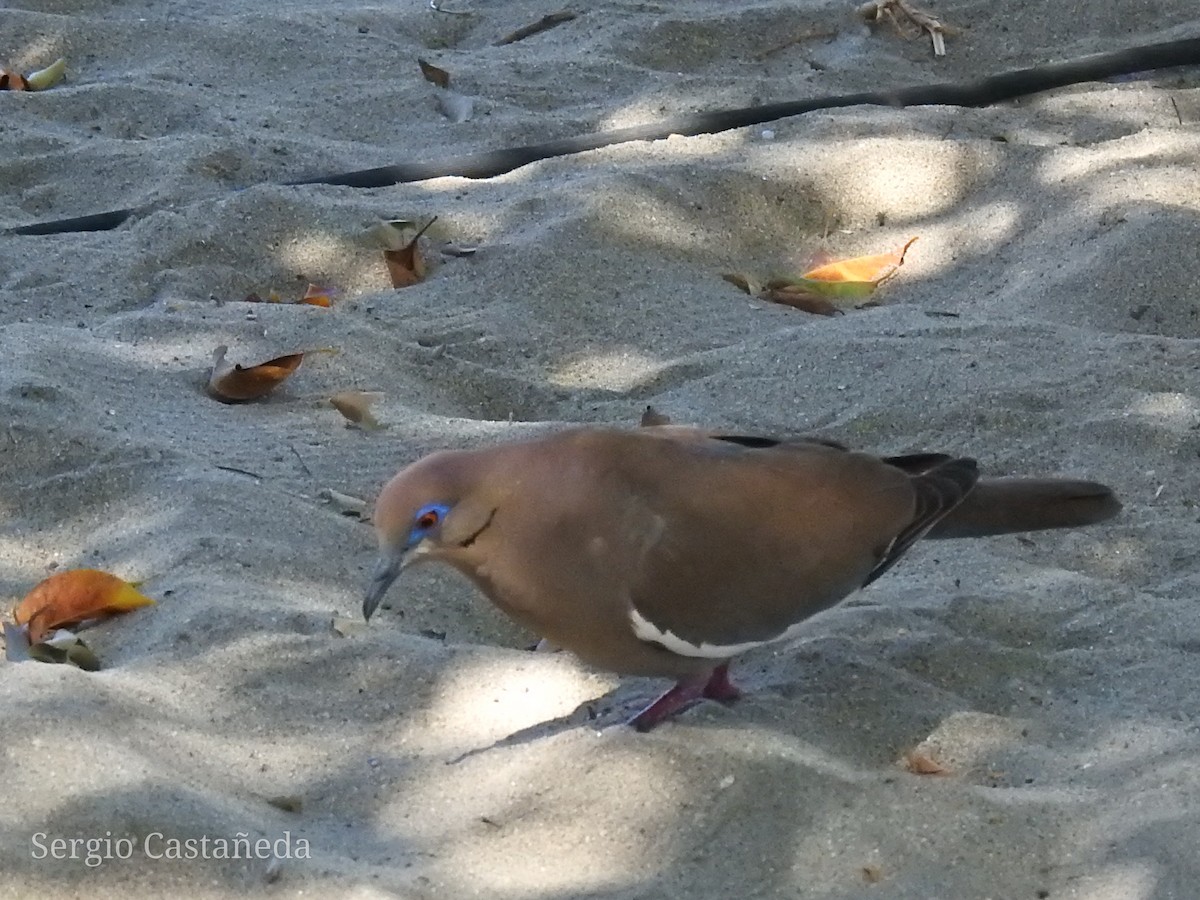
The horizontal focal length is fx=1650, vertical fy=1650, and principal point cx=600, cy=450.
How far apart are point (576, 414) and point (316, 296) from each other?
94cm

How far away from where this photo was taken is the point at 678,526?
281 cm

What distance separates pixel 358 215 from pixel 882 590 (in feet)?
6.97

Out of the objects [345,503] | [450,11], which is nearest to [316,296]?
[345,503]

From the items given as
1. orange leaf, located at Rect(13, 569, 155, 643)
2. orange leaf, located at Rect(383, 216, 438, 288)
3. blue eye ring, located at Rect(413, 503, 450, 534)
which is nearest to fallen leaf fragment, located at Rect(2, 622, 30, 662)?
orange leaf, located at Rect(13, 569, 155, 643)

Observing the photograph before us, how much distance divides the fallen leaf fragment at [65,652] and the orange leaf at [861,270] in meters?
2.39

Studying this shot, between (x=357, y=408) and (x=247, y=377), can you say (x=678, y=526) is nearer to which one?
(x=357, y=408)

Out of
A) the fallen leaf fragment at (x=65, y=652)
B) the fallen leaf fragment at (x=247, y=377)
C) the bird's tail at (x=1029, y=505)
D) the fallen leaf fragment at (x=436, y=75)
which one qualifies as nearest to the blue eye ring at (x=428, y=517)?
the fallen leaf fragment at (x=65, y=652)

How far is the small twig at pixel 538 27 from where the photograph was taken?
20.8 feet

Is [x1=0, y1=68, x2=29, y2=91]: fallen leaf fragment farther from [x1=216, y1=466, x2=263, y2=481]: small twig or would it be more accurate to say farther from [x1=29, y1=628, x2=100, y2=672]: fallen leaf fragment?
[x1=29, y1=628, x2=100, y2=672]: fallen leaf fragment

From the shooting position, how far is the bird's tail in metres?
3.10

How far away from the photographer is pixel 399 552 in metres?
2.63

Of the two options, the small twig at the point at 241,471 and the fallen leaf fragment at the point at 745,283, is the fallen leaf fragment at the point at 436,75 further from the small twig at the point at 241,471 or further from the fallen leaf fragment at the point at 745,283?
the small twig at the point at 241,471

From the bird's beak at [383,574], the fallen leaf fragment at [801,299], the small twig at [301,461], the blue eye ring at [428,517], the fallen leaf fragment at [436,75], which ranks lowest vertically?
the fallen leaf fragment at [801,299]

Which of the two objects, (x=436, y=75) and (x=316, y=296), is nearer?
(x=316, y=296)
